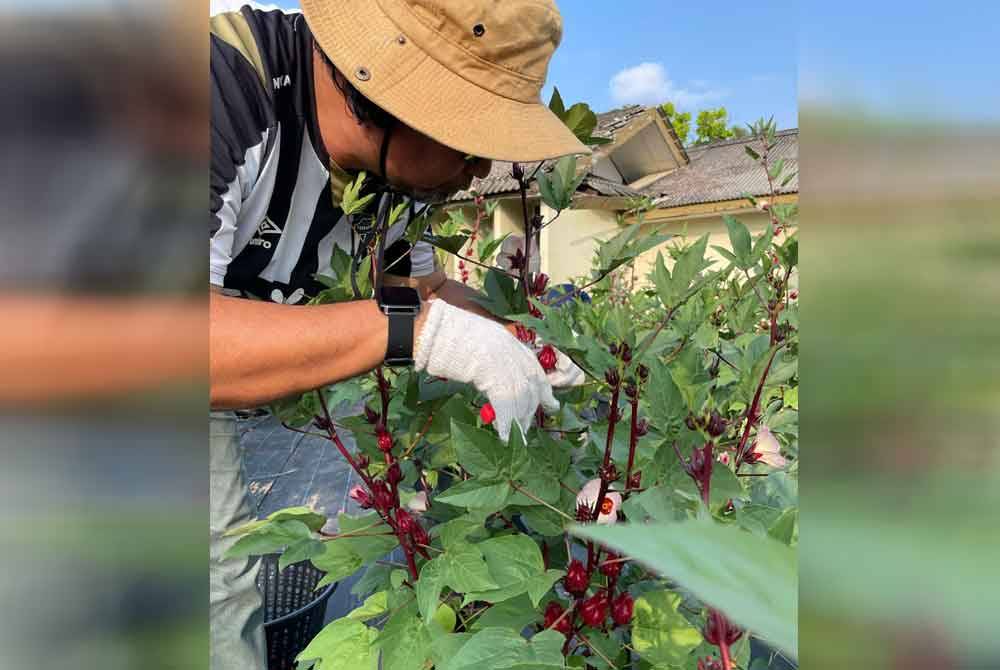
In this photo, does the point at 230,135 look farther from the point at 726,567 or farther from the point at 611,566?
the point at 726,567

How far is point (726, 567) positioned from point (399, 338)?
0.85 metres

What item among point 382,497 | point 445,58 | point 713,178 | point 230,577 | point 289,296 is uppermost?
point 713,178

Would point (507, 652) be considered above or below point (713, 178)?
below

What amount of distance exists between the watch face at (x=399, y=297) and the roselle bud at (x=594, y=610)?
487 mm

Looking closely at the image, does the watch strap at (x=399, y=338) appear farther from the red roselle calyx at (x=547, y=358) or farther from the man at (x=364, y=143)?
the red roselle calyx at (x=547, y=358)

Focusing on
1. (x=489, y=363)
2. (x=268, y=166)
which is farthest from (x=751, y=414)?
(x=268, y=166)

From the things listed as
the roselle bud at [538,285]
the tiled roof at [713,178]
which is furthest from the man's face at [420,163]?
the tiled roof at [713,178]

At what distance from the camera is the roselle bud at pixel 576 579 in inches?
27.4

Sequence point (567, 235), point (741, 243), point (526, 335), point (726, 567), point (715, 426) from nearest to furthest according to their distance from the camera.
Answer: point (726, 567) → point (715, 426) → point (741, 243) → point (526, 335) → point (567, 235)

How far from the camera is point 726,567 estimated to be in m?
0.11
